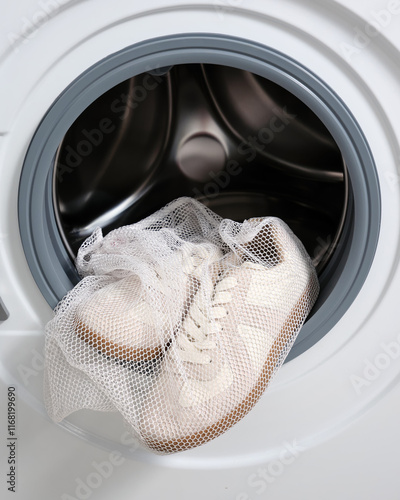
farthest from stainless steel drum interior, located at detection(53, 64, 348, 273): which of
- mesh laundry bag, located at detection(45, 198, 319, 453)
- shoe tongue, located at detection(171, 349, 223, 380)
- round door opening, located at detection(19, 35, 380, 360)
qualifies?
shoe tongue, located at detection(171, 349, 223, 380)

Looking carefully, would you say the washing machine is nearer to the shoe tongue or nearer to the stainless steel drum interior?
the stainless steel drum interior

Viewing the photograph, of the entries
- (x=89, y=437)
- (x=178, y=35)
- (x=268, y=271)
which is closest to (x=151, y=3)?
(x=178, y=35)

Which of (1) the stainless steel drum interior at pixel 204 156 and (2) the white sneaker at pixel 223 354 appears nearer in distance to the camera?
(2) the white sneaker at pixel 223 354

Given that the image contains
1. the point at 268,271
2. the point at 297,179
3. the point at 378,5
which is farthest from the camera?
the point at 297,179

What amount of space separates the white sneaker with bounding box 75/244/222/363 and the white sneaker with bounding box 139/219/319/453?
2cm

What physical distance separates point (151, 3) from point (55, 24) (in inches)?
4.1

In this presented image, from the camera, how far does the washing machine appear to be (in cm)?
65

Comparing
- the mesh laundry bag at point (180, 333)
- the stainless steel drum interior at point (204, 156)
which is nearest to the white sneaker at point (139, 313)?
the mesh laundry bag at point (180, 333)

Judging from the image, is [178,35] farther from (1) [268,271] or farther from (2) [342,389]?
(2) [342,389]

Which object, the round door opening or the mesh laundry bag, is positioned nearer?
the mesh laundry bag

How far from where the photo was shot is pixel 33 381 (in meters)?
0.80

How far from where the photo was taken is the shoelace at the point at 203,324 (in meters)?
0.69

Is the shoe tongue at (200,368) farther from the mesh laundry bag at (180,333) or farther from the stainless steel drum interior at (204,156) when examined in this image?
the stainless steel drum interior at (204,156)

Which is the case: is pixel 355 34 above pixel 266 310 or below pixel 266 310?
above
